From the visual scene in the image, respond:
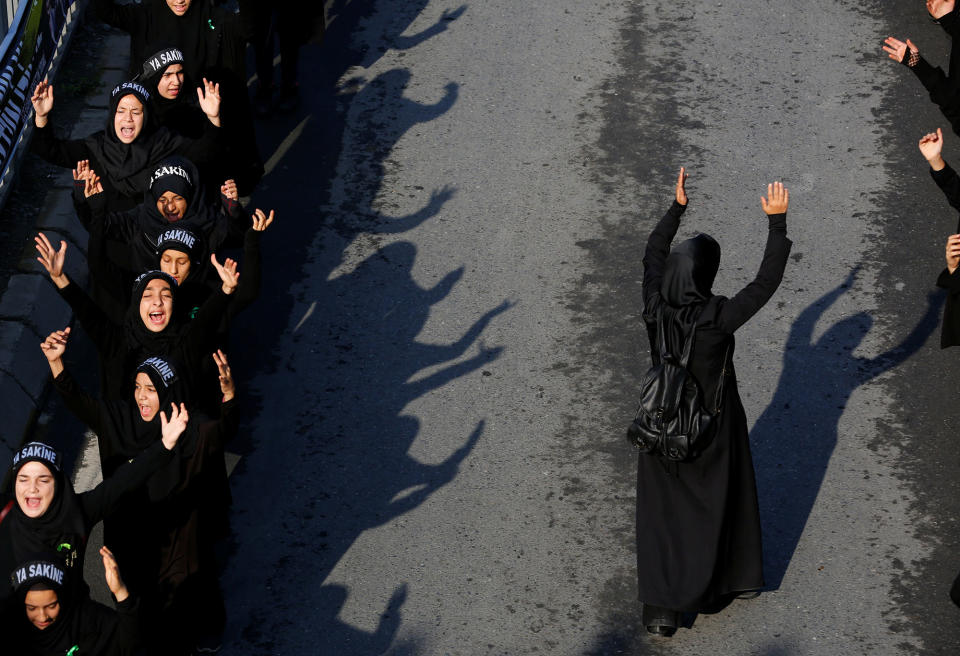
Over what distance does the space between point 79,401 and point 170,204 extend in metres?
1.68

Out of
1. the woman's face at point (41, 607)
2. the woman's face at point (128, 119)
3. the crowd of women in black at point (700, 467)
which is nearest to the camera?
the woman's face at point (41, 607)

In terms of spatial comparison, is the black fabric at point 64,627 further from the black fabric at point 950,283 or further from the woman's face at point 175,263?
the black fabric at point 950,283

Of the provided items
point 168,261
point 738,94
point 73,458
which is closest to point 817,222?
point 738,94

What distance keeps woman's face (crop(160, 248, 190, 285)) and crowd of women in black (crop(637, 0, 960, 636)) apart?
247 centimetres

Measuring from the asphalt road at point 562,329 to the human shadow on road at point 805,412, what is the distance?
18 millimetres

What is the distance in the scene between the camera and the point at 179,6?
9297 millimetres

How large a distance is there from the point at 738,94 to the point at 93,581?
6.12 metres

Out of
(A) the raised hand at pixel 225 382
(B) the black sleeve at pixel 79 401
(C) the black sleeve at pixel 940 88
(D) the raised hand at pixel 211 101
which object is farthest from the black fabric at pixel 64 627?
(C) the black sleeve at pixel 940 88

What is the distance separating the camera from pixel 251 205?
9695mm

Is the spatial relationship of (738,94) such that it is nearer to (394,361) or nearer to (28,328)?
(394,361)

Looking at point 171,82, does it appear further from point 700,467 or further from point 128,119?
point 700,467

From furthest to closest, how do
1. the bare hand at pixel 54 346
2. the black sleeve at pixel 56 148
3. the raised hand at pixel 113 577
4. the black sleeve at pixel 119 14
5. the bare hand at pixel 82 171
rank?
the black sleeve at pixel 119 14, the black sleeve at pixel 56 148, the bare hand at pixel 82 171, the bare hand at pixel 54 346, the raised hand at pixel 113 577

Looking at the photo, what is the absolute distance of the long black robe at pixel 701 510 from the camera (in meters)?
6.54

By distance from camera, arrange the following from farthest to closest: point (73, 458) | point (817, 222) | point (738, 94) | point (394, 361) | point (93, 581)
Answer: point (738, 94)
point (817, 222)
point (394, 361)
point (73, 458)
point (93, 581)
